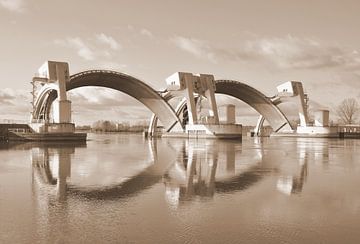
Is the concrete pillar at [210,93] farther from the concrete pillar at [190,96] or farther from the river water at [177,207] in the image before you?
the river water at [177,207]

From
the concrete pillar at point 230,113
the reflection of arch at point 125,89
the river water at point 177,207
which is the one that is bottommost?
the river water at point 177,207

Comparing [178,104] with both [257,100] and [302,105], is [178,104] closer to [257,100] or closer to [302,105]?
[257,100]

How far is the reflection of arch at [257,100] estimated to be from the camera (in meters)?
76.0

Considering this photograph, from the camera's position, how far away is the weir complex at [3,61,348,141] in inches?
1810

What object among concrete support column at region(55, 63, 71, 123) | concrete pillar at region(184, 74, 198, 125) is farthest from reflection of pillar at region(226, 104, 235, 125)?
concrete support column at region(55, 63, 71, 123)

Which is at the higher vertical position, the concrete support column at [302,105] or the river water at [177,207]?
the concrete support column at [302,105]

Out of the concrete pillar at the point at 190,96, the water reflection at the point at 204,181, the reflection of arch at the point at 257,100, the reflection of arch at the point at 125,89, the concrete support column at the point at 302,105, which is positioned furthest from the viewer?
the concrete support column at the point at 302,105

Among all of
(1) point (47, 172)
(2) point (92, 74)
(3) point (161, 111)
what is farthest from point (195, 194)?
(3) point (161, 111)

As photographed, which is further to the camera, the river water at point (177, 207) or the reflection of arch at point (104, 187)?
the reflection of arch at point (104, 187)

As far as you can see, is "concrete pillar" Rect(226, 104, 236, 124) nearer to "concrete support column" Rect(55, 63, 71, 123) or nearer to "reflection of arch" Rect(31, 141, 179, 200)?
"concrete support column" Rect(55, 63, 71, 123)

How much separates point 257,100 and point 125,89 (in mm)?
28876

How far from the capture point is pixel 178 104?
233 ft

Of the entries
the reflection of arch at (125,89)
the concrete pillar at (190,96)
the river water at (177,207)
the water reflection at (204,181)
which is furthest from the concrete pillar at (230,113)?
the river water at (177,207)

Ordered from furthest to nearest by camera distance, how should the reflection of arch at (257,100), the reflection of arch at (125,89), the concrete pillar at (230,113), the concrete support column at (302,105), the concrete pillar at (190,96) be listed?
1. the concrete support column at (302,105)
2. the reflection of arch at (257,100)
3. the concrete pillar at (230,113)
4. the concrete pillar at (190,96)
5. the reflection of arch at (125,89)
